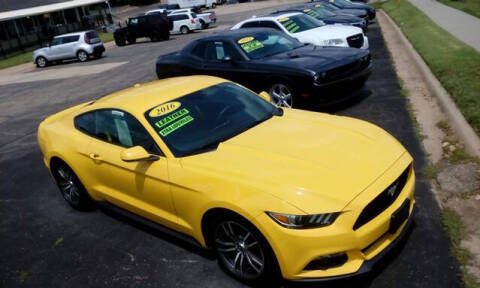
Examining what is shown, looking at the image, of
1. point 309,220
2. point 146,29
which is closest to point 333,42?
point 309,220

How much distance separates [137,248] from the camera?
15.6 ft

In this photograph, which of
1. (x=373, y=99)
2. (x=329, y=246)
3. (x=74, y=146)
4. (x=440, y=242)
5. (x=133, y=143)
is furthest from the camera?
(x=373, y=99)

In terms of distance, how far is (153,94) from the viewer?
4891 millimetres

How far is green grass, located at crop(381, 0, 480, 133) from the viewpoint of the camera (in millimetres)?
7285

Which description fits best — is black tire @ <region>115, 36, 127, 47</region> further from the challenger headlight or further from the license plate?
the license plate

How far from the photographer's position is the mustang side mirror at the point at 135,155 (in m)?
4.02

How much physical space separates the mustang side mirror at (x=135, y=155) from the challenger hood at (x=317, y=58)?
174 inches

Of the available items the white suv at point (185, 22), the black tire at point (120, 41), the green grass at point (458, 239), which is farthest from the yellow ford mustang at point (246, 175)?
the white suv at point (185, 22)

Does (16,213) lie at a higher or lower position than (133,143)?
lower

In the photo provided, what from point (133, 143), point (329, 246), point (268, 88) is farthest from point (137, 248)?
point (268, 88)

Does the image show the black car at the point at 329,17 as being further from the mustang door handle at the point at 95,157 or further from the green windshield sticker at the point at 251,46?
the mustang door handle at the point at 95,157

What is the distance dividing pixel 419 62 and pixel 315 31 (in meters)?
2.88

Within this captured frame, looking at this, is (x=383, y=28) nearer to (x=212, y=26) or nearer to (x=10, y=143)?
(x=10, y=143)

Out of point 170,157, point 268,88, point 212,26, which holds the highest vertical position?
point 170,157
